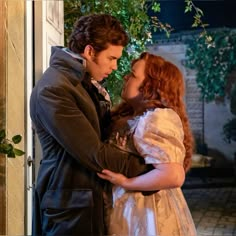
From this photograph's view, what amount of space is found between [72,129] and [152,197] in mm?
391

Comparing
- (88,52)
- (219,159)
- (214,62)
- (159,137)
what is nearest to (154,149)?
(159,137)

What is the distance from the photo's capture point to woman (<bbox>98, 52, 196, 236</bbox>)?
1344mm

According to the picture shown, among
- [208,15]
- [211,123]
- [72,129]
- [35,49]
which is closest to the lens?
[72,129]

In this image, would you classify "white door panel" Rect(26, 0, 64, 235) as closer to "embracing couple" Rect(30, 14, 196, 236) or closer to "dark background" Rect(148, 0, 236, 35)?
"embracing couple" Rect(30, 14, 196, 236)

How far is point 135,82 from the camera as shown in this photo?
4.94ft

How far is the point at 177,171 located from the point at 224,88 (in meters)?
5.68

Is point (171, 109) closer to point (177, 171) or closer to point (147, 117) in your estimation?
point (147, 117)

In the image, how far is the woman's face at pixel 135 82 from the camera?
150 centimetres

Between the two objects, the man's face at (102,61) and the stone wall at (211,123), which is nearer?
the man's face at (102,61)

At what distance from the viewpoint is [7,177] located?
5.40 ft

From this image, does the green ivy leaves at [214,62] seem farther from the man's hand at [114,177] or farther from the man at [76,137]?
the man's hand at [114,177]

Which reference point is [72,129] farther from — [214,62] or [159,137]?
[214,62]

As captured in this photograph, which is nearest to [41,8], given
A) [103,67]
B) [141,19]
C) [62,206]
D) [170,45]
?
[103,67]

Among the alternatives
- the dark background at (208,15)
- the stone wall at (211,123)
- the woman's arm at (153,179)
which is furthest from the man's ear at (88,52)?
the stone wall at (211,123)
